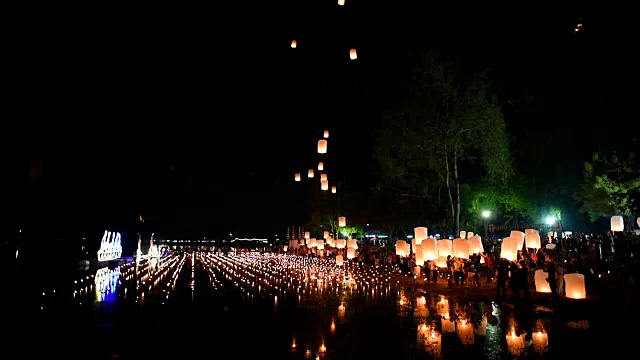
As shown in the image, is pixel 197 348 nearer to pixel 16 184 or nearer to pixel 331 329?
pixel 331 329

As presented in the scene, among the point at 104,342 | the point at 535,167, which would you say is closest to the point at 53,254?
the point at 104,342

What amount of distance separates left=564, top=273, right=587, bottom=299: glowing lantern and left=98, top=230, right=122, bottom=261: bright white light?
31.9 meters

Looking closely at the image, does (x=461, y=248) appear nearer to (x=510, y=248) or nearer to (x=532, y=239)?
(x=510, y=248)

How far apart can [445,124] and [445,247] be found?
1076 cm

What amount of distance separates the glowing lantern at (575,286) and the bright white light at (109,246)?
31945 millimetres

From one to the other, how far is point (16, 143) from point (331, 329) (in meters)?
17.0

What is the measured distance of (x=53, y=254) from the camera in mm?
25656

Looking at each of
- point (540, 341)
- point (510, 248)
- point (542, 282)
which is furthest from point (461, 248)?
point (540, 341)

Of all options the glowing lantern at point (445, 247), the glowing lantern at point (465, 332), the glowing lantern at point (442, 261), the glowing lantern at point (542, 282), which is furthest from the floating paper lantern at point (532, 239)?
the glowing lantern at point (465, 332)

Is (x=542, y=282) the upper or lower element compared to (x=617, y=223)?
lower

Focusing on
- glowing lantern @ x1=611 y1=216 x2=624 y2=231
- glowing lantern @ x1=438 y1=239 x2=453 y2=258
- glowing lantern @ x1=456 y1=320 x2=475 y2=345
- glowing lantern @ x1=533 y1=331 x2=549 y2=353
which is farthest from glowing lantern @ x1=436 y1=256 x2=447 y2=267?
glowing lantern @ x1=611 y1=216 x2=624 y2=231

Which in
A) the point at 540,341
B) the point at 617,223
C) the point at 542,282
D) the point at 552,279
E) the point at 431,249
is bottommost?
the point at 540,341

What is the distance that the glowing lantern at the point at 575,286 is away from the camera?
1392cm

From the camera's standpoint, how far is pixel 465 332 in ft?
33.6
